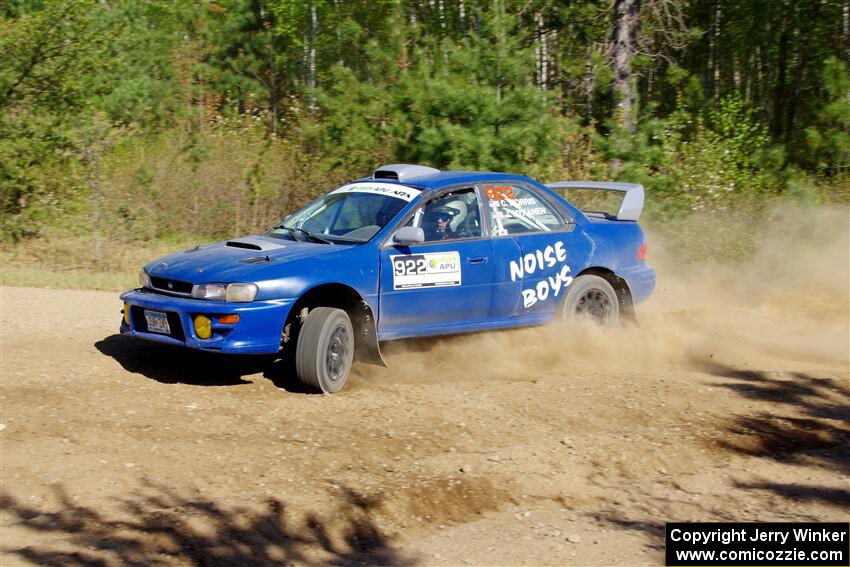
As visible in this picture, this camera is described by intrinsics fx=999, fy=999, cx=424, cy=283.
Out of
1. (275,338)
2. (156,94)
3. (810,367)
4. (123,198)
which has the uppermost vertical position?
(156,94)

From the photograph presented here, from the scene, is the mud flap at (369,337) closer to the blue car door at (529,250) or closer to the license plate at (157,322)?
the blue car door at (529,250)

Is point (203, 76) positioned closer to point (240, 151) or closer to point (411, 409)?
point (240, 151)

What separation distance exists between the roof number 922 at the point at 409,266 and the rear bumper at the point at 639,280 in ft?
7.66

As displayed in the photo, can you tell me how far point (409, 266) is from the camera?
319 inches

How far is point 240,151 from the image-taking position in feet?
53.8

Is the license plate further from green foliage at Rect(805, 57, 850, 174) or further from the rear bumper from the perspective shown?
green foliage at Rect(805, 57, 850, 174)

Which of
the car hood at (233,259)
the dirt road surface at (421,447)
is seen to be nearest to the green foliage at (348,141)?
the dirt road surface at (421,447)

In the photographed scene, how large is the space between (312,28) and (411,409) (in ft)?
104

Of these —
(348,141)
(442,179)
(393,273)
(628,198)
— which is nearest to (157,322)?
(393,273)

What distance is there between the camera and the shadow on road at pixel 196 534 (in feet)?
16.3

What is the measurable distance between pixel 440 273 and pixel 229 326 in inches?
74.2

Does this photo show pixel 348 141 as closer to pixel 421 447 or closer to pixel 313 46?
pixel 421 447

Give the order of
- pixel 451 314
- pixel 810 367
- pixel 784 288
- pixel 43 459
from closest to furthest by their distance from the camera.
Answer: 1. pixel 43 459
2. pixel 451 314
3. pixel 810 367
4. pixel 784 288

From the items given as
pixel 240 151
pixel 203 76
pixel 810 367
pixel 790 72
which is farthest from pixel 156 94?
pixel 810 367
